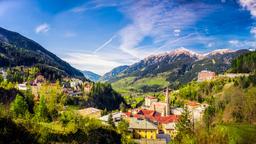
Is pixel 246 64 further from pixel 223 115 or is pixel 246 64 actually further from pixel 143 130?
pixel 143 130

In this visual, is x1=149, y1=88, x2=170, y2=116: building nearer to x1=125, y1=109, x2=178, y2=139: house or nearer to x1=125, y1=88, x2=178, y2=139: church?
x1=125, y1=88, x2=178, y2=139: church

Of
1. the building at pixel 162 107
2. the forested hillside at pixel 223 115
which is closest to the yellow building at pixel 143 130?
the forested hillside at pixel 223 115

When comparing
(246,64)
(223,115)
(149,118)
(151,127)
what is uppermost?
(246,64)

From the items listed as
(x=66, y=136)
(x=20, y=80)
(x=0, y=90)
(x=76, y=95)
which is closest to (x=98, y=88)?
(x=76, y=95)

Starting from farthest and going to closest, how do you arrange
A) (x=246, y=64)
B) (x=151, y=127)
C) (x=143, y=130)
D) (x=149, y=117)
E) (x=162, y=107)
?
Answer: (x=246, y=64), (x=162, y=107), (x=149, y=117), (x=151, y=127), (x=143, y=130)

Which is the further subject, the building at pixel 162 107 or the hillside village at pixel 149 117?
the building at pixel 162 107

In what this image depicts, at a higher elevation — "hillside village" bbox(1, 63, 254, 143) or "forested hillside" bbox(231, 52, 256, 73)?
"forested hillside" bbox(231, 52, 256, 73)

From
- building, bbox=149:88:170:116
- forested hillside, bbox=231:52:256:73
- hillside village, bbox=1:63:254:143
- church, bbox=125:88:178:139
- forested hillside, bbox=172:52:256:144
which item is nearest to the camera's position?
forested hillside, bbox=172:52:256:144

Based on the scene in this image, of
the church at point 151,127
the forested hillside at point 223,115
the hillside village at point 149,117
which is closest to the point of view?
the forested hillside at point 223,115

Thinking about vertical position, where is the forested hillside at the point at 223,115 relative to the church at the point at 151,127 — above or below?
above

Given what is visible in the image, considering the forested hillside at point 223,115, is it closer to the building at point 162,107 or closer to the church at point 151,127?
the building at point 162,107

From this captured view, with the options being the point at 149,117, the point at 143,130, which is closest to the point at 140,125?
the point at 143,130

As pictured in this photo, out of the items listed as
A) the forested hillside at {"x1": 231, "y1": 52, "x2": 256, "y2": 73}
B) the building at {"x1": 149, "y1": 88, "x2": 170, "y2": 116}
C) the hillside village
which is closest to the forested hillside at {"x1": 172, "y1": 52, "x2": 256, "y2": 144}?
the forested hillside at {"x1": 231, "y1": 52, "x2": 256, "y2": 73}

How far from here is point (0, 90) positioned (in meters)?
90.8
